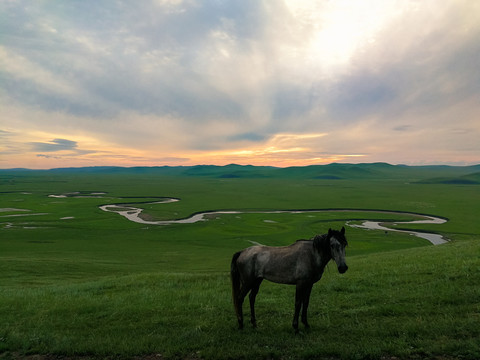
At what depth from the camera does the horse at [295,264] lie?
25.8 ft

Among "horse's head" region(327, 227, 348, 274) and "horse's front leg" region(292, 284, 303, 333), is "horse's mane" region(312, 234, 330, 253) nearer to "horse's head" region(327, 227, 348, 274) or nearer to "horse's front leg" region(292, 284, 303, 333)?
"horse's head" region(327, 227, 348, 274)

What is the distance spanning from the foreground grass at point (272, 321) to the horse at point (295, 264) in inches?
41.8

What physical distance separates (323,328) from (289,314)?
156cm

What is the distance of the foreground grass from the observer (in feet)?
23.5

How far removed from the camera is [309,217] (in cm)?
8525

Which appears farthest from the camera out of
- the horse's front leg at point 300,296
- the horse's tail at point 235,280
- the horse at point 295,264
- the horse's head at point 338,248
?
the horse's tail at point 235,280

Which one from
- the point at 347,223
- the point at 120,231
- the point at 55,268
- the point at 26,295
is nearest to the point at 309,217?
the point at 347,223

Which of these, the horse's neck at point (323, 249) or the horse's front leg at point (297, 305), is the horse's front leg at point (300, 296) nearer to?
the horse's front leg at point (297, 305)

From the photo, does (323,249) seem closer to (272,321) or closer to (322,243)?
(322,243)

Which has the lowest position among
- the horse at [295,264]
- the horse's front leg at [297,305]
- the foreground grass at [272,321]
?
the foreground grass at [272,321]

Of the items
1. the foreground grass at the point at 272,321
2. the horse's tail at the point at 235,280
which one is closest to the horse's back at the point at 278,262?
the horse's tail at the point at 235,280

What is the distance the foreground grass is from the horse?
106 centimetres

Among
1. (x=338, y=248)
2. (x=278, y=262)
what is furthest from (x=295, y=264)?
(x=338, y=248)

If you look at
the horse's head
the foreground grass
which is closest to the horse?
the horse's head
